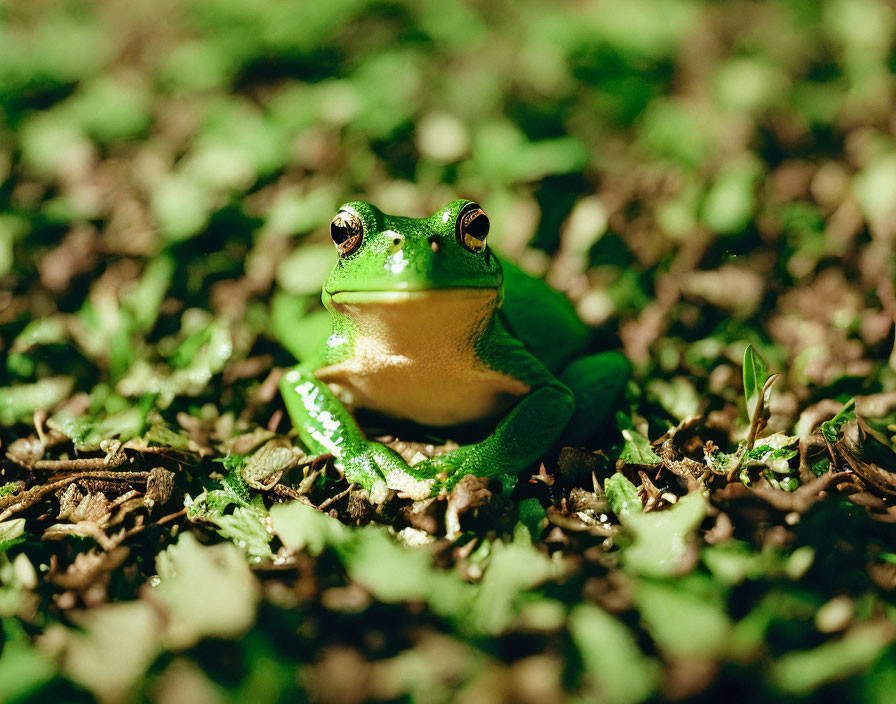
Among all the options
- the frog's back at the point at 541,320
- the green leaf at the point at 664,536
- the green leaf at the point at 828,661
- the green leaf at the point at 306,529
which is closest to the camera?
the green leaf at the point at 828,661

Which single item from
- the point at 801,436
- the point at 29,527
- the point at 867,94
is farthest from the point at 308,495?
the point at 867,94

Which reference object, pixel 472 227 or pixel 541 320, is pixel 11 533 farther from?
pixel 541 320

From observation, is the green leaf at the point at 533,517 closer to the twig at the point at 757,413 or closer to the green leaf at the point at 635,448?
the green leaf at the point at 635,448

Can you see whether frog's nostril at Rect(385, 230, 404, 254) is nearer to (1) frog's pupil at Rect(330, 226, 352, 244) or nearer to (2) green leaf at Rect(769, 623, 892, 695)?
(1) frog's pupil at Rect(330, 226, 352, 244)

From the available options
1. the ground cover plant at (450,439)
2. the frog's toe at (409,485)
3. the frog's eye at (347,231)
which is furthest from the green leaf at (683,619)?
the frog's eye at (347,231)

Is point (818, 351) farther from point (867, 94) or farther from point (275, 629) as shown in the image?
point (867, 94)

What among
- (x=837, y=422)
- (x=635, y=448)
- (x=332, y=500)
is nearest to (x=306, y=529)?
(x=332, y=500)
